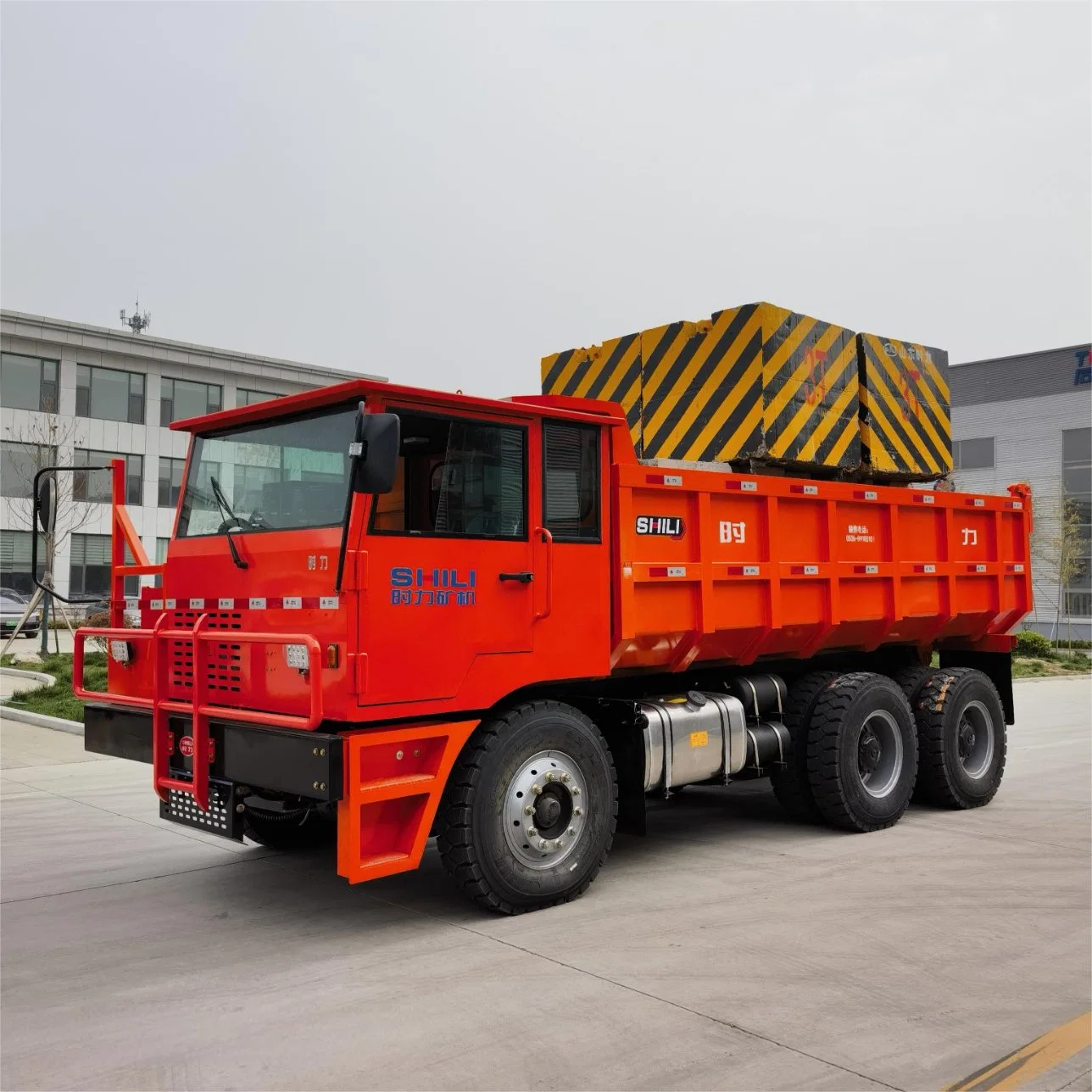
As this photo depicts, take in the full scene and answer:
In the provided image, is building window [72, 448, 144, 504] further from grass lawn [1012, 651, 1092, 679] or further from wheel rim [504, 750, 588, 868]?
wheel rim [504, 750, 588, 868]

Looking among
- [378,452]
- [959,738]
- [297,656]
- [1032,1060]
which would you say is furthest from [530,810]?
[959,738]

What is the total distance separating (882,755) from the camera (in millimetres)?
7609

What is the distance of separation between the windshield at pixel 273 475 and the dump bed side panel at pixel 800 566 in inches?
65.0

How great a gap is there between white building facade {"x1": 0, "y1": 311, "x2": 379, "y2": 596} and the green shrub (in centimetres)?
2739

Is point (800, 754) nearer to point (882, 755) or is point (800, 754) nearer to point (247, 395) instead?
point (882, 755)

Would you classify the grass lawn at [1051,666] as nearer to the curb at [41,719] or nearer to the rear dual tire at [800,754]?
the rear dual tire at [800,754]

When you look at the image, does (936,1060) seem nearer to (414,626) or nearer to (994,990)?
(994,990)

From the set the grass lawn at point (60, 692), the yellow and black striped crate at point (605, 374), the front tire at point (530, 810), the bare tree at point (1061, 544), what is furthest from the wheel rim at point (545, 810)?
the bare tree at point (1061, 544)

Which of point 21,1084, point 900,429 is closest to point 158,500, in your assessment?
point 900,429

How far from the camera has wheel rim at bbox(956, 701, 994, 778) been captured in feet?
27.5

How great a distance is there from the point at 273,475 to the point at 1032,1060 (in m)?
4.35

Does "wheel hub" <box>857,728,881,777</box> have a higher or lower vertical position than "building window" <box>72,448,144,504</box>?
lower

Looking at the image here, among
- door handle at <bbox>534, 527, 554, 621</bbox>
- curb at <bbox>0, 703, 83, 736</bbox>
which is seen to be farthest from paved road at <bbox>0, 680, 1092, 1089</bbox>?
curb at <bbox>0, 703, 83, 736</bbox>

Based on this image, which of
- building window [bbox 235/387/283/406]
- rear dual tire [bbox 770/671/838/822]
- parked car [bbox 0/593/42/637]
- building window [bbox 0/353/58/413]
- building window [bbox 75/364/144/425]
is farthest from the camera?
building window [bbox 235/387/283/406]
